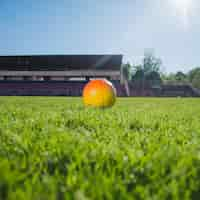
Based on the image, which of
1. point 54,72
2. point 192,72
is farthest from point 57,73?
point 192,72

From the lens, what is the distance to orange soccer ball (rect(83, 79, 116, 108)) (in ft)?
12.5

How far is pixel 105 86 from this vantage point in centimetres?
379

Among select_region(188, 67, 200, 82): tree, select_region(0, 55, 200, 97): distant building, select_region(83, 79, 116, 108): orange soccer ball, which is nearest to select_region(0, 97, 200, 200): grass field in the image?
select_region(83, 79, 116, 108): orange soccer ball

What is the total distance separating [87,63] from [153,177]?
33489 millimetres

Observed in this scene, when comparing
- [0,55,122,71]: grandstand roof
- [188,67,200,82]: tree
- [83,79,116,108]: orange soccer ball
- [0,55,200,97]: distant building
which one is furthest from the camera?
[188,67,200,82]: tree

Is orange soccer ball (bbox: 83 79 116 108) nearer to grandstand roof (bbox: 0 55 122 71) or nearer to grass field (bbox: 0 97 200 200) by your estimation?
grass field (bbox: 0 97 200 200)

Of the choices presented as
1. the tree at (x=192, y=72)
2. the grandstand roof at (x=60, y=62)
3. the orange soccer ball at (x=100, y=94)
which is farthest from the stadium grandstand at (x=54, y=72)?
the tree at (x=192, y=72)

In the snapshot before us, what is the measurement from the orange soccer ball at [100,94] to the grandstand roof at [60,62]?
95.2 feet

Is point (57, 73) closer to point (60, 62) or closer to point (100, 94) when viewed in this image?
point (60, 62)

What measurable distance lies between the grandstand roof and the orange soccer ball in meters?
29.0

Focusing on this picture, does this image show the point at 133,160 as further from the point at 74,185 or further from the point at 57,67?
the point at 57,67

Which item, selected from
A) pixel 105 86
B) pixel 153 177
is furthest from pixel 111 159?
pixel 105 86

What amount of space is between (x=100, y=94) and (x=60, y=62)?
1235 inches

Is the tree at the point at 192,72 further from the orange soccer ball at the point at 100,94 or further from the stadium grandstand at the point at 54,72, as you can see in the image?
the orange soccer ball at the point at 100,94
